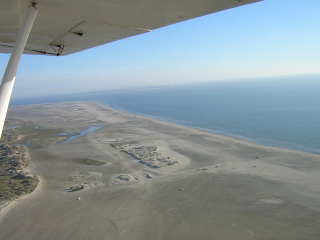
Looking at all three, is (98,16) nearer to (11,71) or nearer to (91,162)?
(11,71)

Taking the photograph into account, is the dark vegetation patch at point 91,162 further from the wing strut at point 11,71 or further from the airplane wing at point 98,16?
the wing strut at point 11,71

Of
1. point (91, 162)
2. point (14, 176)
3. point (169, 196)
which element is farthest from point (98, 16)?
point (91, 162)

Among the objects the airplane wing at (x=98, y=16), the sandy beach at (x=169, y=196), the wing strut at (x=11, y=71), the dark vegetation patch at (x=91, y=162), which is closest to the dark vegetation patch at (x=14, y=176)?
the sandy beach at (x=169, y=196)

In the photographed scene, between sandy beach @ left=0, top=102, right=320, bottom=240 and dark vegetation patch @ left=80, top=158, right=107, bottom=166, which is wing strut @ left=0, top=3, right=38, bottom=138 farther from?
dark vegetation patch @ left=80, top=158, right=107, bottom=166

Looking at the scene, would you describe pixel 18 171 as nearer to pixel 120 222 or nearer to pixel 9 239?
pixel 9 239

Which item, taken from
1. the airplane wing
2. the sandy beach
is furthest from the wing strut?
the sandy beach

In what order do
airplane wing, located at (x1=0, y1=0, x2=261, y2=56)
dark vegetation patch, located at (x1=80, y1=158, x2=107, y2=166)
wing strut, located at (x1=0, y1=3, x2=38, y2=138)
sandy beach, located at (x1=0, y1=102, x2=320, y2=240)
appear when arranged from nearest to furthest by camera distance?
wing strut, located at (x1=0, y1=3, x2=38, y2=138)
airplane wing, located at (x1=0, y1=0, x2=261, y2=56)
sandy beach, located at (x1=0, y1=102, x2=320, y2=240)
dark vegetation patch, located at (x1=80, y1=158, x2=107, y2=166)

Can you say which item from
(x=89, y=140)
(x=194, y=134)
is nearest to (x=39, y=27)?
(x=89, y=140)
